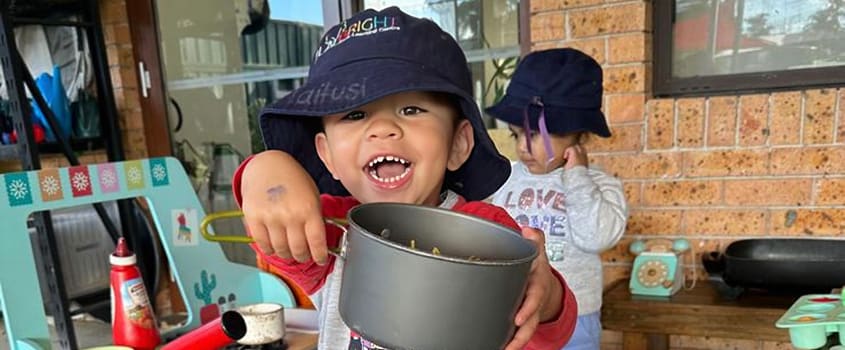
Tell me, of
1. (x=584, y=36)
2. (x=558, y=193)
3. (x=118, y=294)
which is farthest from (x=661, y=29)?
(x=118, y=294)

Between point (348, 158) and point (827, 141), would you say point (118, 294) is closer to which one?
point (348, 158)

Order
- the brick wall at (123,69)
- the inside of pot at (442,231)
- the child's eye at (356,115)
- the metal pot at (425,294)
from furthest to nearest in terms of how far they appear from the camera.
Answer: the brick wall at (123,69) < the child's eye at (356,115) < the inside of pot at (442,231) < the metal pot at (425,294)

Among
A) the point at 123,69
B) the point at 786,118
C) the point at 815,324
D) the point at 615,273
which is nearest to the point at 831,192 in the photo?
the point at 786,118

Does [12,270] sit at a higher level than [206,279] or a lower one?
higher

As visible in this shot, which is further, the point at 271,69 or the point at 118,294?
the point at 271,69

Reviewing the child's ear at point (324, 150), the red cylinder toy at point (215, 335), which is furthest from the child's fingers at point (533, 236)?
the red cylinder toy at point (215, 335)

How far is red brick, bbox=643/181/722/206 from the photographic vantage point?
1.46 meters

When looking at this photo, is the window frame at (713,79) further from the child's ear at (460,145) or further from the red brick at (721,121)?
the child's ear at (460,145)

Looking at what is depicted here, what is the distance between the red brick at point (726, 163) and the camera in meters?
1.40

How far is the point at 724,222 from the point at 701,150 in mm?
193

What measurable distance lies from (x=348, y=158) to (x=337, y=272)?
0.15 meters

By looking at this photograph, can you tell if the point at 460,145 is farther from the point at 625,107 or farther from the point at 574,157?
the point at 625,107

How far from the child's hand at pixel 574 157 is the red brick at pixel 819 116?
1.76 ft

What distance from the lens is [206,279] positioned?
1270 millimetres
